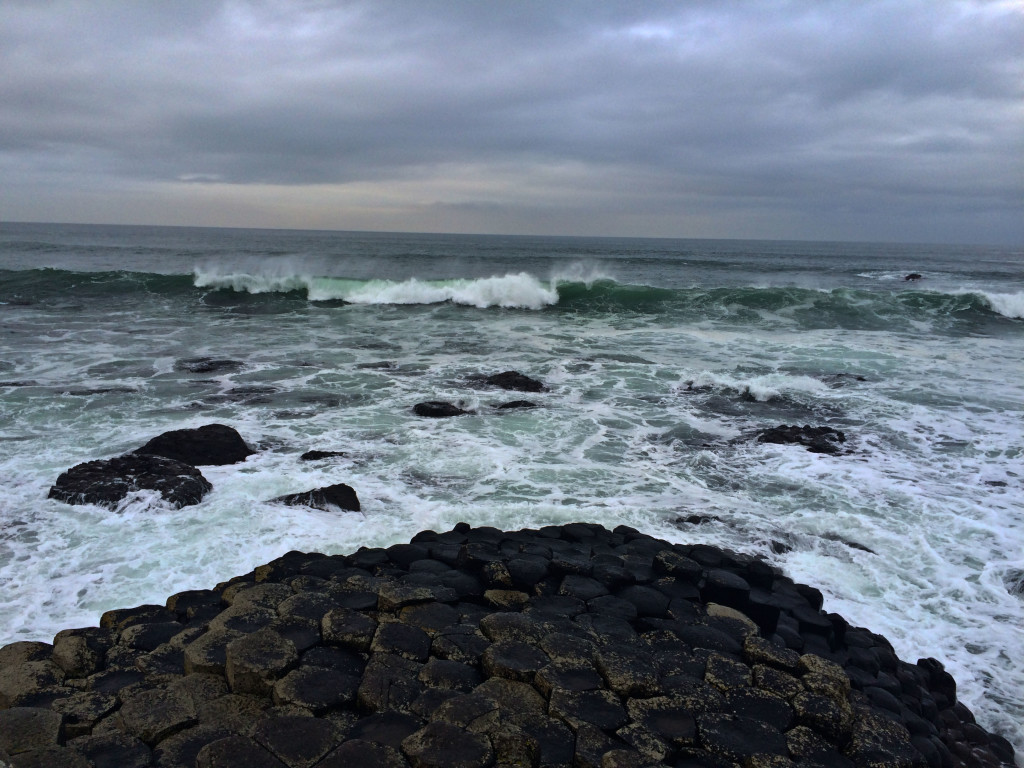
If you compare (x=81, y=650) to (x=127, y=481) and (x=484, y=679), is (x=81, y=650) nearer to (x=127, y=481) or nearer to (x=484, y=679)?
(x=484, y=679)

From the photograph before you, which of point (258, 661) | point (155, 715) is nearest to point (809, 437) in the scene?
point (258, 661)

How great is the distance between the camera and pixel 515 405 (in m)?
11.0

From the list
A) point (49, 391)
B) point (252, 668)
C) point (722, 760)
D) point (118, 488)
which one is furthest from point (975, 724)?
point (49, 391)

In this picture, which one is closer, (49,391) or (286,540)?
(286,540)

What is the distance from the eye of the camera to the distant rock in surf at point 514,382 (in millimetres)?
12109

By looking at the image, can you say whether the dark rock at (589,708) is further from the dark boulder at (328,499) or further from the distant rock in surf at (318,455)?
the distant rock in surf at (318,455)

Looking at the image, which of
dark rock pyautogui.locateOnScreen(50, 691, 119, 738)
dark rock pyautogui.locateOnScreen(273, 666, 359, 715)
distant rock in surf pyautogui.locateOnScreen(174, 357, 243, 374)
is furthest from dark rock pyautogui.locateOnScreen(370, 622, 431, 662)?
distant rock in surf pyautogui.locateOnScreen(174, 357, 243, 374)

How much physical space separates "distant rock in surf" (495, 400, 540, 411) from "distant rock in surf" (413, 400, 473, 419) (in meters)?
0.61

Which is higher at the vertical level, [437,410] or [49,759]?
[49,759]

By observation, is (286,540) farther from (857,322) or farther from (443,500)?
(857,322)

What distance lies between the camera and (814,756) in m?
3.18

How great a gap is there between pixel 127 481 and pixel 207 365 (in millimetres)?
7121

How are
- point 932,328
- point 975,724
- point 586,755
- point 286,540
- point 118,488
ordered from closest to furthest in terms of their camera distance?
point 586,755
point 975,724
point 286,540
point 118,488
point 932,328

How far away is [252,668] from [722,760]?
2.38 m
